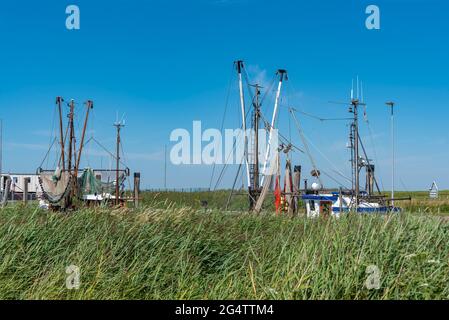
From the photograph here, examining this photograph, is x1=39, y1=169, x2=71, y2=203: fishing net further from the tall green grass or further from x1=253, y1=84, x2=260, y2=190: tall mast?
the tall green grass

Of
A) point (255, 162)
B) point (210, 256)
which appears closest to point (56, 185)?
point (255, 162)

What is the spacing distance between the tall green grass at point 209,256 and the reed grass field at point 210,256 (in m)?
0.02

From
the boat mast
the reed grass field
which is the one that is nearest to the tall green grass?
the reed grass field

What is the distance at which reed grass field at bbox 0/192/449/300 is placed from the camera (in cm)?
975

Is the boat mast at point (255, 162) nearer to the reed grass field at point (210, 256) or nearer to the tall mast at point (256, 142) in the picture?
the tall mast at point (256, 142)

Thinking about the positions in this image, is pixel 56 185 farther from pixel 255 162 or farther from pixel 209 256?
pixel 209 256

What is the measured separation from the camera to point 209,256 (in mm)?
13438

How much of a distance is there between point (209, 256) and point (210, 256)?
0.11 metres

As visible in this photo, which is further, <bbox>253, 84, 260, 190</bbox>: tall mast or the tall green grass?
<bbox>253, 84, 260, 190</bbox>: tall mast

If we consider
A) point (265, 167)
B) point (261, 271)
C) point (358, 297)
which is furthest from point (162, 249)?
point (265, 167)

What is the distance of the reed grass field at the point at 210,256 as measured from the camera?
9.75 metres

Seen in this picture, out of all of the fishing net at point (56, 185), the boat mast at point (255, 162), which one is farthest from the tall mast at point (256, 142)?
A: the fishing net at point (56, 185)

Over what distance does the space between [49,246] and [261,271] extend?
17.7ft

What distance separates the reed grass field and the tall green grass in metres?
0.02
